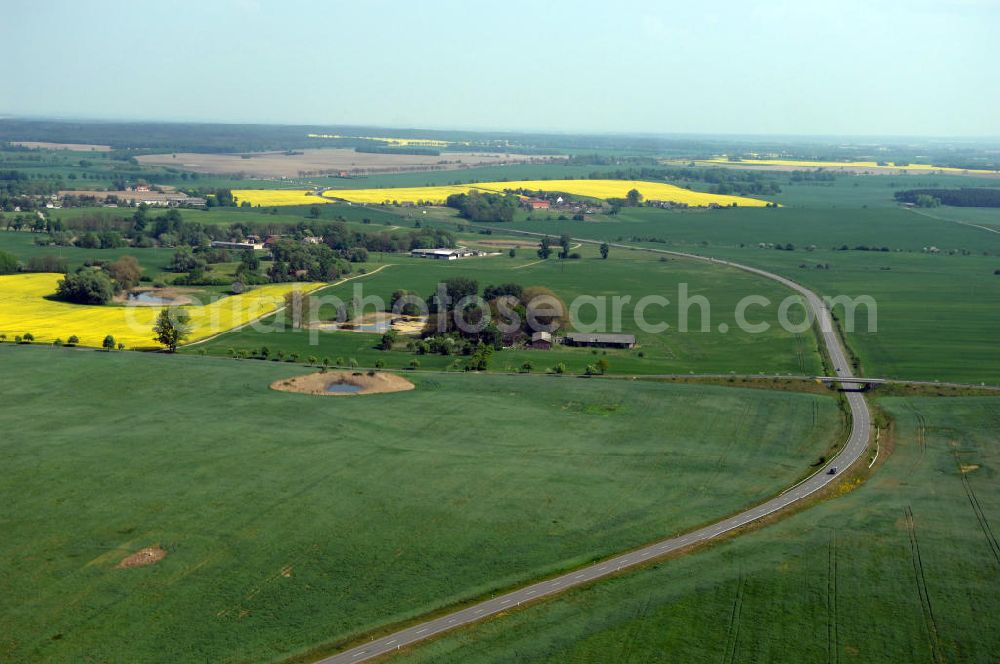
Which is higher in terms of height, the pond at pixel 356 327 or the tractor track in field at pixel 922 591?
the tractor track in field at pixel 922 591

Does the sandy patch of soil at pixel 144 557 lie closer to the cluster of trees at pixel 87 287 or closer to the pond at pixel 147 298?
the pond at pixel 147 298

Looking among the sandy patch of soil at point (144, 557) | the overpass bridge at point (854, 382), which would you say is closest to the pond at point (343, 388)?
the sandy patch of soil at point (144, 557)

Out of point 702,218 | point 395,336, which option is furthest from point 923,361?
point 702,218

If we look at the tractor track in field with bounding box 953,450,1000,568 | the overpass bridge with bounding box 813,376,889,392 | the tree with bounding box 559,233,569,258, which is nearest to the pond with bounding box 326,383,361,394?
the overpass bridge with bounding box 813,376,889,392

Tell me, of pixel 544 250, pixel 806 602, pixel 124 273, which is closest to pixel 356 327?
pixel 124 273

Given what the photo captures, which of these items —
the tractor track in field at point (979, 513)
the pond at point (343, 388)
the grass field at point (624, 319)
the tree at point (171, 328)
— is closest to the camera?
the tractor track in field at point (979, 513)

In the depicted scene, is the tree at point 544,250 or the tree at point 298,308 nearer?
the tree at point 298,308

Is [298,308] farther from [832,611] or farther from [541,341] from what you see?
[832,611]
